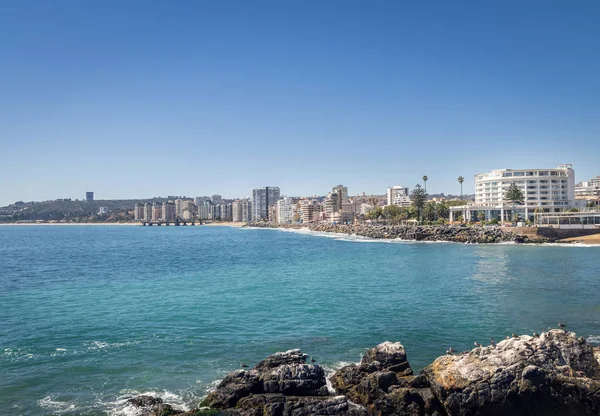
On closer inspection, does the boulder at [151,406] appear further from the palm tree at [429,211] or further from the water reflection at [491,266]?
the palm tree at [429,211]

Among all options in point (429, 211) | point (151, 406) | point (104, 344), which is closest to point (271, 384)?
point (151, 406)

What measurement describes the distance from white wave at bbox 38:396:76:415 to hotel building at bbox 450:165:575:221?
12094 cm

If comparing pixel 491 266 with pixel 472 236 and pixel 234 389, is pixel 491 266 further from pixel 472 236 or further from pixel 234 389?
pixel 234 389

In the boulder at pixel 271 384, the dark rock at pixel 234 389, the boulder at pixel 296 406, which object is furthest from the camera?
the boulder at pixel 271 384

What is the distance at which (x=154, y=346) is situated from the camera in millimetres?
24328

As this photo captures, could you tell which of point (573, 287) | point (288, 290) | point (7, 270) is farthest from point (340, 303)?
point (7, 270)

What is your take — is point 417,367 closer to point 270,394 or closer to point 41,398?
point 270,394

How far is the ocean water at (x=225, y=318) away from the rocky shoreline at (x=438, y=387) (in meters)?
2.32

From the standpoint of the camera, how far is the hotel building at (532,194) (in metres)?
123

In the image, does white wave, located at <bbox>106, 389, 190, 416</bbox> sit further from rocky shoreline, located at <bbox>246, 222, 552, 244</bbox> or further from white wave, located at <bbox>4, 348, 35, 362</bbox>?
rocky shoreline, located at <bbox>246, 222, 552, 244</bbox>

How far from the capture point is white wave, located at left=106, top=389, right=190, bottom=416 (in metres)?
16.8

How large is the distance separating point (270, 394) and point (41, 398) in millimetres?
9233

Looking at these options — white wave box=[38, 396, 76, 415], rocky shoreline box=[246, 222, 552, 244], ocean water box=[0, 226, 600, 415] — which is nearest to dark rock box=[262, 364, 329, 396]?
ocean water box=[0, 226, 600, 415]

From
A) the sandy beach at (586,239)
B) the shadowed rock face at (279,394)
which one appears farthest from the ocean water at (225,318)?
the sandy beach at (586,239)
